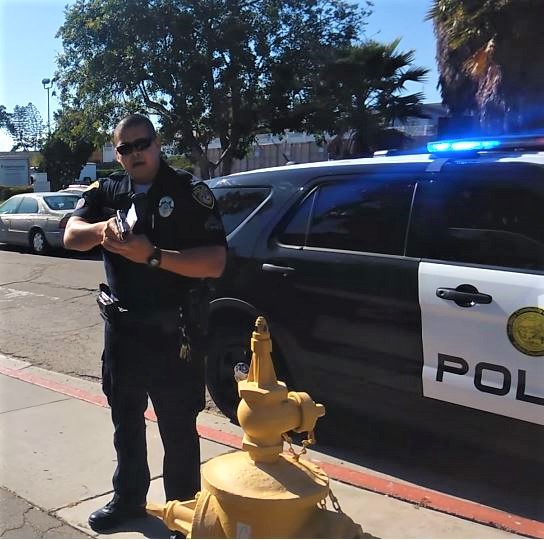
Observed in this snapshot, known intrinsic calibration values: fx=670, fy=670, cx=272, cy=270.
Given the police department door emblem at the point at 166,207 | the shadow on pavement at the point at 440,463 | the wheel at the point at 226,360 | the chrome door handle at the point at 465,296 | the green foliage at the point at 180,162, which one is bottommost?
the shadow on pavement at the point at 440,463

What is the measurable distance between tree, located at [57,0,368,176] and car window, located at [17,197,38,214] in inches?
227

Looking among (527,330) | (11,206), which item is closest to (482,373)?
(527,330)

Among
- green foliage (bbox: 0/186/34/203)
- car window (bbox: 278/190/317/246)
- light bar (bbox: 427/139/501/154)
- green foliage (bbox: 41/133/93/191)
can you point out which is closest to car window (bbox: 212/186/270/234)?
car window (bbox: 278/190/317/246)

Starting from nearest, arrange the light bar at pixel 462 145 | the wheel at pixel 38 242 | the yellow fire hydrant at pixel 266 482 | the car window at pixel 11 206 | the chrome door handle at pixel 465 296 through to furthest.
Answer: the yellow fire hydrant at pixel 266 482 < the chrome door handle at pixel 465 296 < the light bar at pixel 462 145 < the wheel at pixel 38 242 < the car window at pixel 11 206

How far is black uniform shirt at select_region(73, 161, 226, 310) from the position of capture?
2.78 m

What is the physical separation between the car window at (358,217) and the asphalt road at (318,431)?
1.10 m

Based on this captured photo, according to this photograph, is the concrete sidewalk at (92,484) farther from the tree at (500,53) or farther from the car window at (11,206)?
the car window at (11,206)

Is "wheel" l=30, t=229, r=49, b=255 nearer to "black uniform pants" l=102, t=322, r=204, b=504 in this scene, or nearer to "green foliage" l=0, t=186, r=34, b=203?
"black uniform pants" l=102, t=322, r=204, b=504

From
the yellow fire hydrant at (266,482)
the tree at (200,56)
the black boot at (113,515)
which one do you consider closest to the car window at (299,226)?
the black boot at (113,515)

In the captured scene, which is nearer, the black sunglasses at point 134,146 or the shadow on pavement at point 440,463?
the black sunglasses at point 134,146

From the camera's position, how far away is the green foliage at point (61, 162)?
43.3 metres

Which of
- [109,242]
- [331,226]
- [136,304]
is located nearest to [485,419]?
[331,226]

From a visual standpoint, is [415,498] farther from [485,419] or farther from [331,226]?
[331,226]

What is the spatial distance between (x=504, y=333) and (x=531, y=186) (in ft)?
2.42
